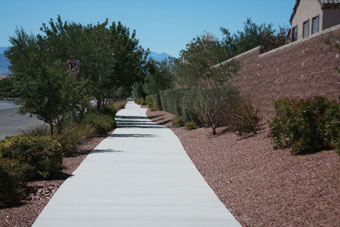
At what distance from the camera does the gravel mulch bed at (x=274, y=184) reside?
6251 mm

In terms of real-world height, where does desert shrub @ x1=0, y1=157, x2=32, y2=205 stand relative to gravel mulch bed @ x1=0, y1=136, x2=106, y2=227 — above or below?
above

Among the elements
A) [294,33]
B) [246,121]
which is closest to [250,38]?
[294,33]

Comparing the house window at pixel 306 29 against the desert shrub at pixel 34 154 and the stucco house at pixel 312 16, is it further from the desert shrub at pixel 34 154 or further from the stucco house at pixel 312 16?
the desert shrub at pixel 34 154

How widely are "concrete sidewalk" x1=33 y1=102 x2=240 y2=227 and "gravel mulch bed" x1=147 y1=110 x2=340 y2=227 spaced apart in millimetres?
372

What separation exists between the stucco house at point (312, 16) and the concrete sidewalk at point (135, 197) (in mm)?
19140

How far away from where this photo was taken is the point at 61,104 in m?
13.6

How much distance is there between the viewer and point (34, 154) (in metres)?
8.95

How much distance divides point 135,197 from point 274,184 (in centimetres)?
260

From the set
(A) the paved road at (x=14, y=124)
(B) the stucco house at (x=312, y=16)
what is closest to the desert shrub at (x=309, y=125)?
(A) the paved road at (x=14, y=124)

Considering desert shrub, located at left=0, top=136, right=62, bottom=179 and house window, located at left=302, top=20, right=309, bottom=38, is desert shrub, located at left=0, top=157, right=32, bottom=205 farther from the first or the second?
house window, located at left=302, top=20, right=309, bottom=38

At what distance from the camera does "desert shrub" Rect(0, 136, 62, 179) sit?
346 inches

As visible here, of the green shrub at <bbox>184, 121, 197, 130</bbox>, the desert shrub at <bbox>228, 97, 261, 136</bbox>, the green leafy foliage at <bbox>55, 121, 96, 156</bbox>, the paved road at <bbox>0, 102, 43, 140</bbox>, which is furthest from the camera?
the green shrub at <bbox>184, 121, 197, 130</bbox>

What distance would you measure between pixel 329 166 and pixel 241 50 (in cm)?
3067

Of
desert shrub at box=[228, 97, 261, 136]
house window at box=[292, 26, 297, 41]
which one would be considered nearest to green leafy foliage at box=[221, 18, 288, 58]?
house window at box=[292, 26, 297, 41]
